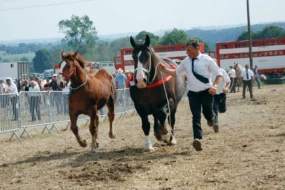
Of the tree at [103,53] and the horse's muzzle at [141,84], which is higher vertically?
the tree at [103,53]

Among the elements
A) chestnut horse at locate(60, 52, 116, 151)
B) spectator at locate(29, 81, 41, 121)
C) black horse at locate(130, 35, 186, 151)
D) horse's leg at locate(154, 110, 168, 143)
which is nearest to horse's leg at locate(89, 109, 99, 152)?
chestnut horse at locate(60, 52, 116, 151)

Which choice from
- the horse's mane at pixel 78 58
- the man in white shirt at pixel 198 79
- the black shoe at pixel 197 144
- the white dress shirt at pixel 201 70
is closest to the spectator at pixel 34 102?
the horse's mane at pixel 78 58

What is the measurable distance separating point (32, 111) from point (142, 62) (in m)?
8.36

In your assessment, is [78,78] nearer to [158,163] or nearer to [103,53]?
[158,163]

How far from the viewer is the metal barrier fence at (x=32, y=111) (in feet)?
60.2

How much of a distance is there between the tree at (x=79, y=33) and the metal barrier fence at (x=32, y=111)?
12947 centimetres

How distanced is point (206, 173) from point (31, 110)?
1123cm

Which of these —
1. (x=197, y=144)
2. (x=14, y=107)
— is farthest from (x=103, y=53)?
(x=197, y=144)

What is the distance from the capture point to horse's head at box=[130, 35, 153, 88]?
11.9 metres

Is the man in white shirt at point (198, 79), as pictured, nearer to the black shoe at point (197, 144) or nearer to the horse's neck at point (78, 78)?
the black shoe at point (197, 144)

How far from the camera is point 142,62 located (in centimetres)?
1206

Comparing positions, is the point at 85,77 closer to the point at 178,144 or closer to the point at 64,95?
the point at 178,144

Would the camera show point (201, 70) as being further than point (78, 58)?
No

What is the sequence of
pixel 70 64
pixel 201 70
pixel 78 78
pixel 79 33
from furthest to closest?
pixel 79 33
pixel 78 78
pixel 70 64
pixel 201 70
